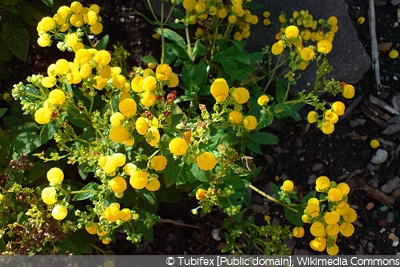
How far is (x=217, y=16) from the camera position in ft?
10.3

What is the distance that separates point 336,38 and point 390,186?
1.09m

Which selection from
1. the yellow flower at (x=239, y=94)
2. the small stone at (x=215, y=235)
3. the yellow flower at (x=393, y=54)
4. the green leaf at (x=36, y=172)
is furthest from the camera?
the yellow flower at (x=393, y=54)

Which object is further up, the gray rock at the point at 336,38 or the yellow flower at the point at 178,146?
the yellow flower at the point at 178,146

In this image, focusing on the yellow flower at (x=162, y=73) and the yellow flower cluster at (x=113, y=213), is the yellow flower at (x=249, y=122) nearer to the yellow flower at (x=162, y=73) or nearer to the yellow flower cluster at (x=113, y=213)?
the yellow flower at (x=162, y=73)

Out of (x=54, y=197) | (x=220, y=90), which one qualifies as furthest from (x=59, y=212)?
(x=220, y=90)

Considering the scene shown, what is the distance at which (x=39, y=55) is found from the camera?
12.0 feet

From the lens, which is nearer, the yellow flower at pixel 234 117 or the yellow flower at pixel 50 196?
the yellow flower at pixel 50 196

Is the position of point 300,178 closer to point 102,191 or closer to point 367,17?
point 367,17

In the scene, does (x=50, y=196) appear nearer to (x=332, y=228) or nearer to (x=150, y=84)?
(x=150, y=84)

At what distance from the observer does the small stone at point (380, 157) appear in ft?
12.3

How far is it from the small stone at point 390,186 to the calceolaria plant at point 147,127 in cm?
98

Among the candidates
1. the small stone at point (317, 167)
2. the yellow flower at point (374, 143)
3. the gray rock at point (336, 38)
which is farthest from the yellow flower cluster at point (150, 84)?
the yellow flower at point (374, 143)

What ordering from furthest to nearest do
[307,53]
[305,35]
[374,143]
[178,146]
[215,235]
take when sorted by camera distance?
[374,143] < [215,235] < [305,35] < [307,53] < [178,146]

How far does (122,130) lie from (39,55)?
164 centimetres
